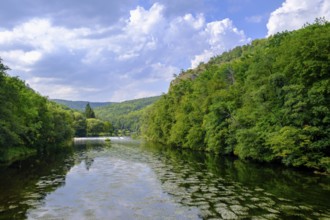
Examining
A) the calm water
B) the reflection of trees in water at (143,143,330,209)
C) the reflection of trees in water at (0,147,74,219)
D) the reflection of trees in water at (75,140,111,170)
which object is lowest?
the reflection of trees in water at (143,143,330,209)

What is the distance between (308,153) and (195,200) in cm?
1935

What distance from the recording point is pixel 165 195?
23.5 meters

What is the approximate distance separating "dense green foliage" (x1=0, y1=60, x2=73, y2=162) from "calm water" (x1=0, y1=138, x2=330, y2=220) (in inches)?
404

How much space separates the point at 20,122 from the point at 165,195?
43699 mm

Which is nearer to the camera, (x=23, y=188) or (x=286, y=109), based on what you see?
(x=23, y=188)

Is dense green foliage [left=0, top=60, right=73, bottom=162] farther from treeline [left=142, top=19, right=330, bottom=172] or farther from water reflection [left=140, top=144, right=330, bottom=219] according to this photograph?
treeline [left=142, top=19, right=330, bottom=172]

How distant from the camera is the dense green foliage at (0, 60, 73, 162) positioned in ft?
143

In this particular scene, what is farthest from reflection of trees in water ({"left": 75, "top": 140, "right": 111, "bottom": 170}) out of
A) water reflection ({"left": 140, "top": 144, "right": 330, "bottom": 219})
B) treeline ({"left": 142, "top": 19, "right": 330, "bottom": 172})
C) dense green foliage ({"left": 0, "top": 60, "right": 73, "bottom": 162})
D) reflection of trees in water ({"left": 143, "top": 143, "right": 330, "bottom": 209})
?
treeline ({"left": 142, "top": 19, "right": 330, "bottom": 172})

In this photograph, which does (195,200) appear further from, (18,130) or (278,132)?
(18,130)

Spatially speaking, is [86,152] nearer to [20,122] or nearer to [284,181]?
[20,122]

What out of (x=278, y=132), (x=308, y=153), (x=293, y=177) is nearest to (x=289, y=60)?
(x=278, y=132)

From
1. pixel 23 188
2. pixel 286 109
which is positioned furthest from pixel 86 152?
pixel 286 109

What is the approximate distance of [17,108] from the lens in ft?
198

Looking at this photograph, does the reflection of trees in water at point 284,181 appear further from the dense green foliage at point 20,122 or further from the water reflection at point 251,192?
the dense green foliage at point 20,122
